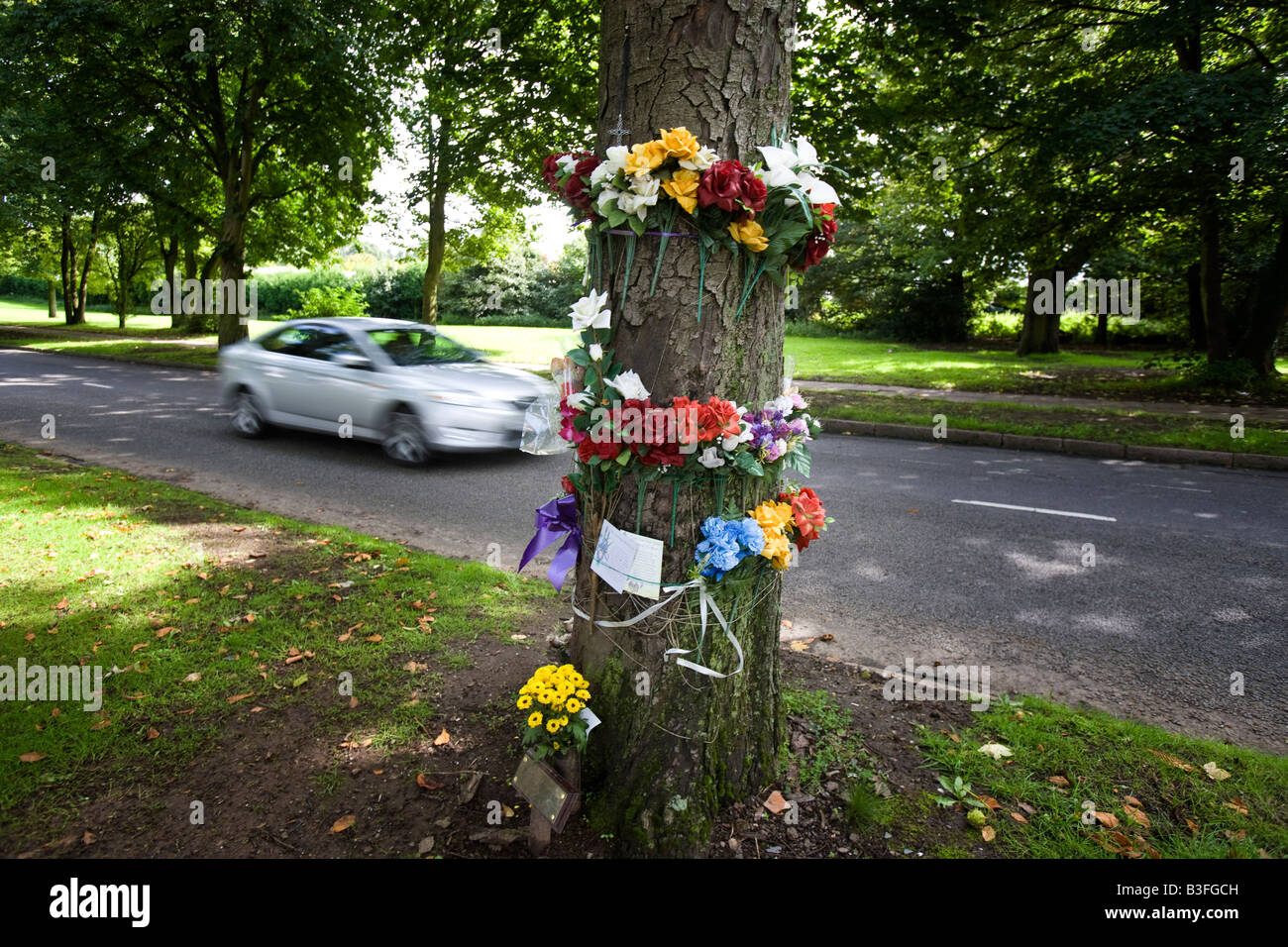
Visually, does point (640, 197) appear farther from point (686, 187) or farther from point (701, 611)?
point (701, 611)

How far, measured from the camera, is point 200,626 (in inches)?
162

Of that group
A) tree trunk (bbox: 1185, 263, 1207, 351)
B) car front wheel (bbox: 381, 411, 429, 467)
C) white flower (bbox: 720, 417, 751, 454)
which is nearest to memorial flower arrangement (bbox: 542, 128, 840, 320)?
white flower (bbox: 720, 417, 751, 454)

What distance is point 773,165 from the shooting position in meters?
2.52

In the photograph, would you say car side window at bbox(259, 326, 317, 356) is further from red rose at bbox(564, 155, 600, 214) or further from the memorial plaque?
the memorial plaque

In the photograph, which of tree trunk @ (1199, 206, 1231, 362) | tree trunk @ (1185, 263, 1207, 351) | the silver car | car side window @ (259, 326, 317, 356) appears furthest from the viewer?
tree trunk @ (1185, 263, 1207, 351)

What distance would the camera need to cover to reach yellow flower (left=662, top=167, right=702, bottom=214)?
7.88 ft

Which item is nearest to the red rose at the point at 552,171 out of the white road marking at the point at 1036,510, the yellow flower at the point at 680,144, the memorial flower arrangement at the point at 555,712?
the yellow flower at the point at 680,144

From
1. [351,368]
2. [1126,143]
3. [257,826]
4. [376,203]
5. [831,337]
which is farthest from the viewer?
[831,337]

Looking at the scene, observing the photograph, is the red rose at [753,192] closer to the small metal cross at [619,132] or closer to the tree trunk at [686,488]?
the tree trunk at [686,488]

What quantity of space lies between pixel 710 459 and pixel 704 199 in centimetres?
85

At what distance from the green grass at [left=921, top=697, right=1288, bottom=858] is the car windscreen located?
7.74 m
